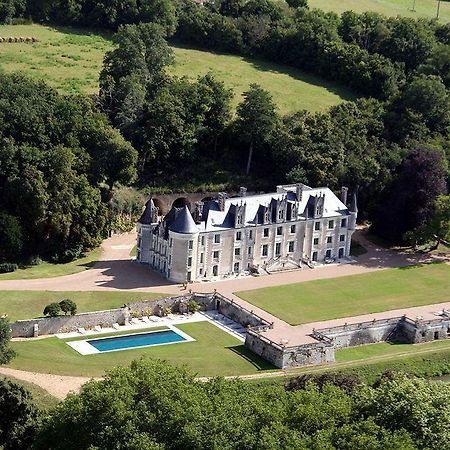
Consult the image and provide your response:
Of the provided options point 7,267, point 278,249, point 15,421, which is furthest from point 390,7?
point 15,421

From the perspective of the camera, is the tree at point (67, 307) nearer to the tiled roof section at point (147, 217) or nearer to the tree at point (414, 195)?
the tiled roof section at point (147, 217)

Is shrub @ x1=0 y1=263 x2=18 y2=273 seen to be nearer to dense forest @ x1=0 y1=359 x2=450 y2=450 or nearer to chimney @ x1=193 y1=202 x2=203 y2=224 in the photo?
chimney @ x1=193 y1=202 x2=203 y2=224

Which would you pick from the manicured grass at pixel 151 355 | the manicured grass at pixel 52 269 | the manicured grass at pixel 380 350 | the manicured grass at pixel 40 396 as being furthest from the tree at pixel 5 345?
the manicured grass at pixel 380 350

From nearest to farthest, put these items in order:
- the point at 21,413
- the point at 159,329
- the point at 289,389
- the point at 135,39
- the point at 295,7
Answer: the point at 21,413, the point at 289,389, the point at 159,329, the point at 135,39, the point at 295,7

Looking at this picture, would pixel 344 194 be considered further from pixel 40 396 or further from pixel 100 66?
pixel 40 396

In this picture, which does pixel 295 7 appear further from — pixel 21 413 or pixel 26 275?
pixel 21 413

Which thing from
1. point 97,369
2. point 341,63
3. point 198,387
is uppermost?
point 341,63

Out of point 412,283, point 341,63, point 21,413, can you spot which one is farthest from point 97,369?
point 341,63
